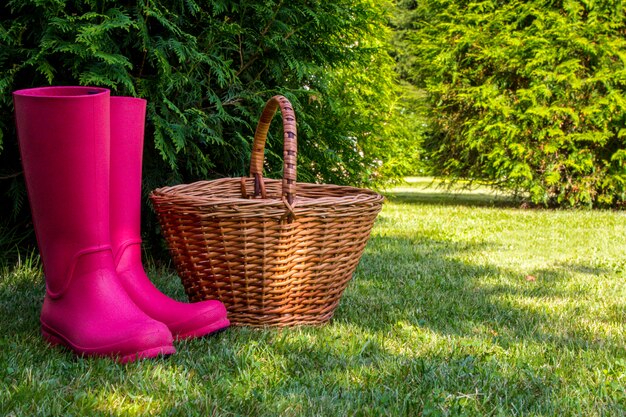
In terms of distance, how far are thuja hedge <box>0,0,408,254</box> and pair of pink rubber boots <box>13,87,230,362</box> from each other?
2.13ft

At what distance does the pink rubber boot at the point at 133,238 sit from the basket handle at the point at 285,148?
0.41 meters

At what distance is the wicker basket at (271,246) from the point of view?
189 cm

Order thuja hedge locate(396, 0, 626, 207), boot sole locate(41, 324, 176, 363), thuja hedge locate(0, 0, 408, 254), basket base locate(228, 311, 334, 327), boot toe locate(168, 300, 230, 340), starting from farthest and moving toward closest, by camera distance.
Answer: thuja hedge locate(396, 0, 626, 207), thuja hedge locate(0, 0, 408, 254), basket base locate(228, 311, 334, 327), boot toe locate(168, 300, 230, 340), boot sole locate(41, 324, 176, 363)

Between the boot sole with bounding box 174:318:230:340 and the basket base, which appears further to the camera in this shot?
the basket base

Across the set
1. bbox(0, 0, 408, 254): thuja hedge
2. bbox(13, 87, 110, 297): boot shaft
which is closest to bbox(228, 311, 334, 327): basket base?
bbox(13, 87, 110, 297): boot shaft

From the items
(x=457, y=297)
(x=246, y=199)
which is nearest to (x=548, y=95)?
(x=457, y=297)

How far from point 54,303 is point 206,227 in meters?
0.47

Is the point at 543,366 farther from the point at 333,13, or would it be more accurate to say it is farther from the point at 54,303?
the point at 333,13

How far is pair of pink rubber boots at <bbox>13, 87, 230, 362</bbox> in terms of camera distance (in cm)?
168

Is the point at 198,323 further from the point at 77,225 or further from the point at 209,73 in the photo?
the point at 209,73

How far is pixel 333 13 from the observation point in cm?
321

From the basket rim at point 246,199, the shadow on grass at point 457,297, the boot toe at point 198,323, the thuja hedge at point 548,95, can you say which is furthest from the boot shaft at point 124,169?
the thuja hedge at point 548,95

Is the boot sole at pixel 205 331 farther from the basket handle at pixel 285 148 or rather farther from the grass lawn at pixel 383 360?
the basket handle at pixel 285 148

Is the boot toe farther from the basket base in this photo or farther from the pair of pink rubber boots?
the basket base
